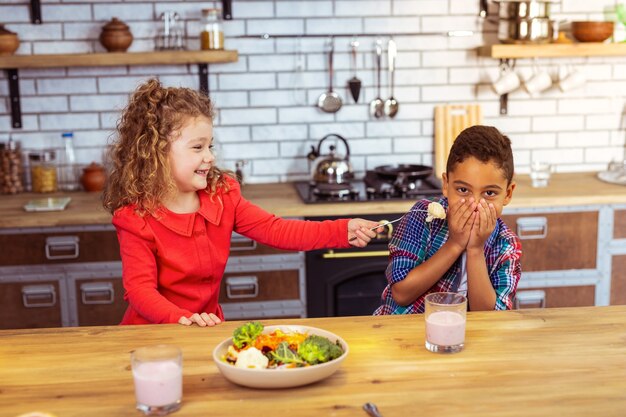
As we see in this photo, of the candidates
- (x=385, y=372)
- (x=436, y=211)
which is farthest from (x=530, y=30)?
(x=385, y=372)

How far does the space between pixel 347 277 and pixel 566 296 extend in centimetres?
104

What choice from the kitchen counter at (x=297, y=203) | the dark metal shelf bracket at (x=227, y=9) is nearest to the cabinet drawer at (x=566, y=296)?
the kitchen counter at (x=297, y=203)

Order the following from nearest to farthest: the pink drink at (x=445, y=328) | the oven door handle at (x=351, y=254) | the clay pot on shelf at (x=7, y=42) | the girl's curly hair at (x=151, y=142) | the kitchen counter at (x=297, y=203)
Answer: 1. the pink drink at (x=445, y=328)
2. the girl's curly hair at (x=151, y=142)
3. the kitchen counter at (x=297, y=203)
4. the oven door handle at (x=351, y=254)
5. the clay pot on shelf at (x=7, y=42)

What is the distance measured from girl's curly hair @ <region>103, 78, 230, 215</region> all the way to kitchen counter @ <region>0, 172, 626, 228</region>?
1.13 m

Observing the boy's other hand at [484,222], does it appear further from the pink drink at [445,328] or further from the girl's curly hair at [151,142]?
the girl's curly hair at [151,142]

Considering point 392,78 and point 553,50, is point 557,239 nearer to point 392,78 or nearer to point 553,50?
point 553,50

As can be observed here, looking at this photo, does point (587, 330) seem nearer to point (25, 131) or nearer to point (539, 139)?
point (539, 139)

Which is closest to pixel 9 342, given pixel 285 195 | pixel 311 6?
pixel 285 195

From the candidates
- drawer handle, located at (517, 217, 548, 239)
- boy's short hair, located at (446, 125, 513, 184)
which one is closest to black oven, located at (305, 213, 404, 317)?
drawer handle, located at (517, 217, 548, 239)

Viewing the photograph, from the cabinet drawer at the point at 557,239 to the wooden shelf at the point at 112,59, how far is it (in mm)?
1578

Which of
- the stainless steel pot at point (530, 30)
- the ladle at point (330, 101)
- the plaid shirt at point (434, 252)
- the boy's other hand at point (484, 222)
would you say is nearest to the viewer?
the boy's other hand at point (484, 222)

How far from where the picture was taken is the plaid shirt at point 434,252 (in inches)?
90.5

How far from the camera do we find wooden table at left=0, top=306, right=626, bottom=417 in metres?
1.55

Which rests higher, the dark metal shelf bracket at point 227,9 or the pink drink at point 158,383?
the dark metal shelf bracket at point 227,9
